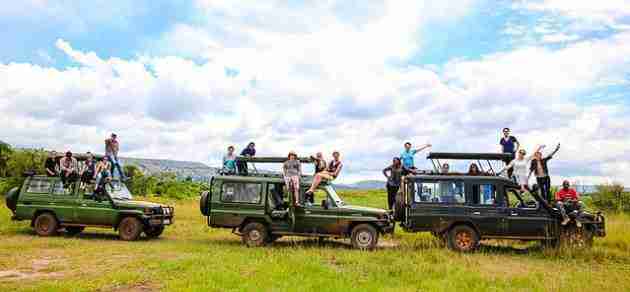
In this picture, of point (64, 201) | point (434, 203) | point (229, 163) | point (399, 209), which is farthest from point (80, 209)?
point (434, 203)

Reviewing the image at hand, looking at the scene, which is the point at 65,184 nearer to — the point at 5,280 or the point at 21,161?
the point at 5,280

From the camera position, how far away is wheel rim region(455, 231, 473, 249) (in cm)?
A: 1397

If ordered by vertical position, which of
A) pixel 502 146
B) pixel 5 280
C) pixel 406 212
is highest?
pixel 502 146

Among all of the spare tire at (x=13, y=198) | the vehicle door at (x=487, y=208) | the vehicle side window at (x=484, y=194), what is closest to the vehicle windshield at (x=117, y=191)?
the spare tire at (x=13, y=198)

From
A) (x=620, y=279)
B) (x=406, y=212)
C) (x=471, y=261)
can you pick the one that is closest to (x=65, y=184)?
(x=406, y=212)

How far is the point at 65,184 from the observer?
16.8 metres

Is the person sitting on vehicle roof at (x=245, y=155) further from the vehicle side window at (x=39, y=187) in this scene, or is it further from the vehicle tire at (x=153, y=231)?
the vehicle side window at (x=39, y=187)

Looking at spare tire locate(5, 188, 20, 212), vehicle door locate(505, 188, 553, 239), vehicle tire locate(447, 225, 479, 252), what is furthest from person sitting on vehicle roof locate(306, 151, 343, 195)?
spare tire locate(5, 188, 20, 212)

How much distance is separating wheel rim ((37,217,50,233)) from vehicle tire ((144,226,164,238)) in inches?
112

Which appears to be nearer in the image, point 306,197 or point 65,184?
point 306,197

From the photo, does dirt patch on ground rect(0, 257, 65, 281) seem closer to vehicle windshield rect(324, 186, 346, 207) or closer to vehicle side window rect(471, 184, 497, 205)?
vehicle windshield rect(324, 186, 346, 207)

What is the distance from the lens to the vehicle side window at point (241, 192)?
14789 mm

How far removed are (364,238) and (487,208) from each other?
3.14 metres

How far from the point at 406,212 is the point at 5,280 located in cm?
889
